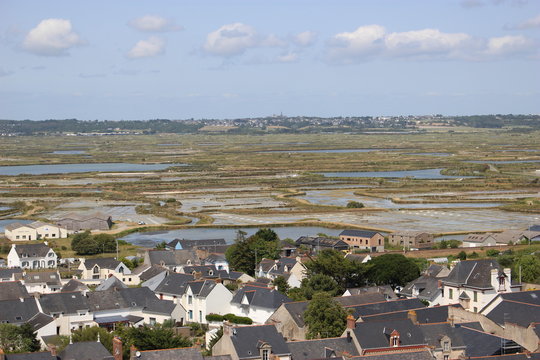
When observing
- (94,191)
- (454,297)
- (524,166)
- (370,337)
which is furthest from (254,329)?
(524,166)

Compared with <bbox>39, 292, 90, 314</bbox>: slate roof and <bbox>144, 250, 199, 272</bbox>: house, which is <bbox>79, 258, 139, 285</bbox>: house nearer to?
<bbox>144, 250, 199, 272</bbox>: house

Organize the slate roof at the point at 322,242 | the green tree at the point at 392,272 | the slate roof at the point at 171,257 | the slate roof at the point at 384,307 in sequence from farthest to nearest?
the slate roof at the point at 322,242 < the slate roof at the point at 171,257 < the green tree at the point at 392,272 < the slate roof at the point at 384,307

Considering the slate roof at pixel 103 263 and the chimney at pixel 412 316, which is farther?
the slate roof at pixel 103 263

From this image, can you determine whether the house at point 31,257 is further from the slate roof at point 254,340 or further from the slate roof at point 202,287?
the slate roof at point 254,340

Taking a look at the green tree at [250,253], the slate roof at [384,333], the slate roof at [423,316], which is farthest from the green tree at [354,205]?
the slate roof at [384,333]

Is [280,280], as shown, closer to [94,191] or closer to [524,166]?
[94,191]

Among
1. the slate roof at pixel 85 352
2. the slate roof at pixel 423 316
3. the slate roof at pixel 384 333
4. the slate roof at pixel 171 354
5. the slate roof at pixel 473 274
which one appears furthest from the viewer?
the slate roof at pixel 473 274

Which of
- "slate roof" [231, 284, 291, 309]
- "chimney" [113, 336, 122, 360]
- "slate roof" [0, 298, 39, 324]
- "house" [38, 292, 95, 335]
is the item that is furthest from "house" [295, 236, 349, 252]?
"chimney" [113, 336, 122, 360]
